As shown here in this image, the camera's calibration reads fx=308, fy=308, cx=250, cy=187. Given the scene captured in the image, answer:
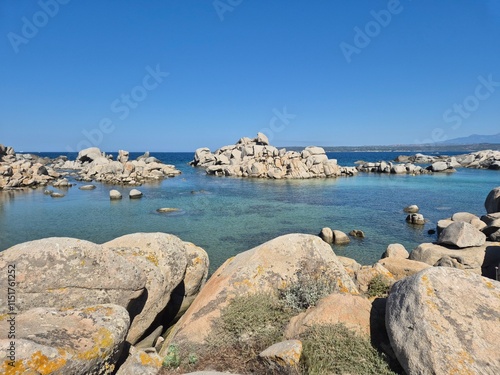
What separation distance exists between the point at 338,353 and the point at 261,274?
127 inches

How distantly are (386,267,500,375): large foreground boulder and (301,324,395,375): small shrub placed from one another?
1.62 feet

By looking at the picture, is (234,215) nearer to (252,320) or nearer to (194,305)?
(194,305)

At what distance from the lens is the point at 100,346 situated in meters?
5.57

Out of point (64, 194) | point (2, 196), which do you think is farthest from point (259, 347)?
point (2, 196)

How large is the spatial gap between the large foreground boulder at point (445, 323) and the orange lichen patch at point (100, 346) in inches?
208

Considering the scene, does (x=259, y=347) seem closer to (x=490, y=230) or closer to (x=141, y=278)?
(x=141, y=278)

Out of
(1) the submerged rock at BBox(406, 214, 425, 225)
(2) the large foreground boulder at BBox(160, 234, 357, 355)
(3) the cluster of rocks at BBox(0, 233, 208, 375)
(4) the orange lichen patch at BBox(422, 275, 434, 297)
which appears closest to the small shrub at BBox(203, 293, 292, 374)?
(2) the large foreground boulder at BBox(160, 234, 357, 355)

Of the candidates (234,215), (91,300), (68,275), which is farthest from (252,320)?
(234,215)

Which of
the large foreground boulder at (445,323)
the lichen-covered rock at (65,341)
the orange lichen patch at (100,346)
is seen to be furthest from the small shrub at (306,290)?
the orange lichen patch at (100,346)

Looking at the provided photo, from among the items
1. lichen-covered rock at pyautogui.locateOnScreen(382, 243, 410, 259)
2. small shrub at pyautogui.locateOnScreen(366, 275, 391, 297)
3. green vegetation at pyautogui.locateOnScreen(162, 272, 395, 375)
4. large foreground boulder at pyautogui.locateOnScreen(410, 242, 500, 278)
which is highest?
green vegetation at pyautogui.locateOnScreen(162, 272, 395, 375)

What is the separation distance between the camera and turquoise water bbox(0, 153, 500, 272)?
Result: 2456 centimetres

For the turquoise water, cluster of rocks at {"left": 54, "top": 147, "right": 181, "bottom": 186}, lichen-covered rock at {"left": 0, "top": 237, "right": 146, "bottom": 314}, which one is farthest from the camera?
cluster of rocks at {"left": 54, "top": 147, "right": 181, "bottom": 186}

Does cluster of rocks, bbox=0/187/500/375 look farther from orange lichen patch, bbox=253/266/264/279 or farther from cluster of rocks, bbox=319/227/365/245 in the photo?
cluster of rocks, bbox=319/227/365/245

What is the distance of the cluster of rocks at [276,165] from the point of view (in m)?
75.7
